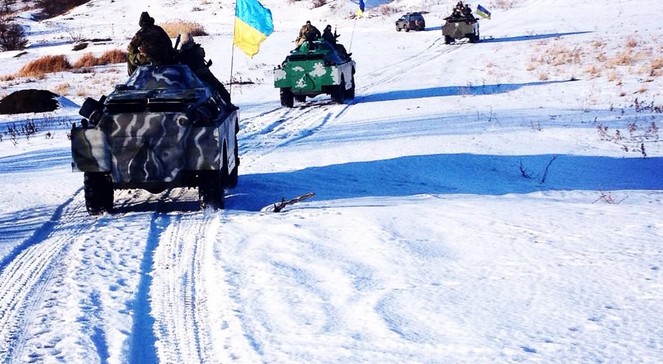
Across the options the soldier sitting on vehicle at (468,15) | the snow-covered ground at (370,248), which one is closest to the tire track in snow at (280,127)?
the snow-covered ground at (370,248)

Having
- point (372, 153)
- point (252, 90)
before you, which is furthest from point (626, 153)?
point (252, 90)

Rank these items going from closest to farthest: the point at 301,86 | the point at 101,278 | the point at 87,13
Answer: the point at 101,278 → the point at 301,86 → the point at 87,13

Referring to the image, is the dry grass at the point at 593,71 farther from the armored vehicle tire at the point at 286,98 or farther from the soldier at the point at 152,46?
the soldier at the point at 152,46

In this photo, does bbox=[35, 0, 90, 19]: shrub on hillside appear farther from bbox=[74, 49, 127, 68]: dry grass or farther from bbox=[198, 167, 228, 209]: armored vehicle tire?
bbox=[198, 167, 228, 209]: armored vehicle tire

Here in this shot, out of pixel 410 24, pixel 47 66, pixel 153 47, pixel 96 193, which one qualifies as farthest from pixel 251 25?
pixel 410 24

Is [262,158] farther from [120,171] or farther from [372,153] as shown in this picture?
[120,171]

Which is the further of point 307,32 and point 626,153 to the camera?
point 307,32

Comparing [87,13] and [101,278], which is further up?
[87,13]

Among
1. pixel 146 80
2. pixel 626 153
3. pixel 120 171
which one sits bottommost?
pixel 626 153

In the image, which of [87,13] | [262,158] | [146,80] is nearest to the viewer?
[146,80]

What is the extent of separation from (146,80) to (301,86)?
9.22 m

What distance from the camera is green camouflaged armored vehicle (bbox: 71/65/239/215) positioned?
28.0ft

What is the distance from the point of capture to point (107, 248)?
7047 millimetres

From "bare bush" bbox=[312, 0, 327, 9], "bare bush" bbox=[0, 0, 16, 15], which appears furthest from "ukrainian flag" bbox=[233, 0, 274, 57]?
"bare bush" bbox=[0, 0, 16, 15]
